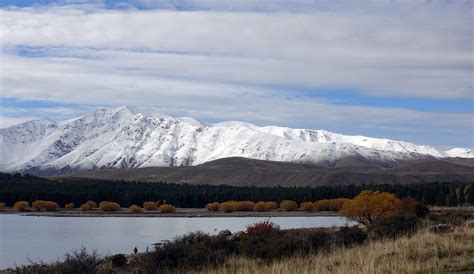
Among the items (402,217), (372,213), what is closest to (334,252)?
(402,217)

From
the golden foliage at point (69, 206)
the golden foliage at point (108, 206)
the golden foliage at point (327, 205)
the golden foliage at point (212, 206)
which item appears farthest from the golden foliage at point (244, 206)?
the golden foliage at point (69, 206)

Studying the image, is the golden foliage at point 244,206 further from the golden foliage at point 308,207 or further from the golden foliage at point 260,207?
the golden foliage at point 308,207

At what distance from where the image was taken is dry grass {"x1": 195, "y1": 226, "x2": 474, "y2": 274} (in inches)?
529

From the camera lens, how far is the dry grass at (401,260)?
44.1ft

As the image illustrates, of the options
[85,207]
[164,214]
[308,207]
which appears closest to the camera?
[164,214]

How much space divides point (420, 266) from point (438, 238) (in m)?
6.14

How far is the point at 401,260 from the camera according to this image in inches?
575

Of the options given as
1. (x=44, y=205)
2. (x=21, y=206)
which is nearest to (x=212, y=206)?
(x=44, y=205)

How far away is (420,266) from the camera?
533 inches

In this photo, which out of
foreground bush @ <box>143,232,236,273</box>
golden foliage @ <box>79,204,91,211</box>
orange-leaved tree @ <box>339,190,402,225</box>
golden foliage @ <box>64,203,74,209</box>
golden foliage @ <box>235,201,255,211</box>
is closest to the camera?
foreground bush @ <box>143,232,236,273</box>

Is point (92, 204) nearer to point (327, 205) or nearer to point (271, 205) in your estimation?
point (271, 205)

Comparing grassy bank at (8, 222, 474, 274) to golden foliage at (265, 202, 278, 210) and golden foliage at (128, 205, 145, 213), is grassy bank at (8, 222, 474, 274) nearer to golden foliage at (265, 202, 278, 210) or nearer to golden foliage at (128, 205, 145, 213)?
golden foliage at (128, 205, 145, 213)

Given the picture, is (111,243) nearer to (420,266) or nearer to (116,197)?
(420,266)

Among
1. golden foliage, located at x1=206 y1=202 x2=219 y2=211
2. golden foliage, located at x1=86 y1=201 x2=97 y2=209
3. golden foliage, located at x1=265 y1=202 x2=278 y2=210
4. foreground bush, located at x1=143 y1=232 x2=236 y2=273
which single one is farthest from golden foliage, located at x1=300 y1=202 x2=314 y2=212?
foreground bush, located at x1=143 y1=232 x2=236 y2=273
